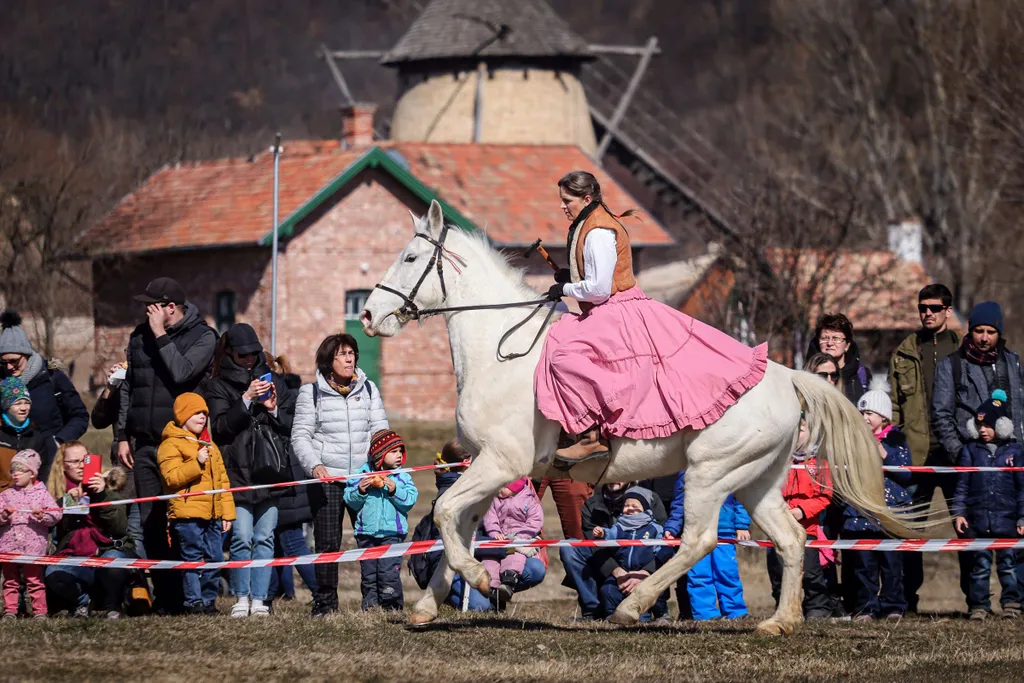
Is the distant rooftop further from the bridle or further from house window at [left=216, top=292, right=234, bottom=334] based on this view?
the bridle

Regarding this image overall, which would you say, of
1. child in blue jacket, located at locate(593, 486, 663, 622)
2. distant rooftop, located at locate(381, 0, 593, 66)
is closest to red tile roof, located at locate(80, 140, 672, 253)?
distant rooftop, located at locate(381, 0, 593, 66)

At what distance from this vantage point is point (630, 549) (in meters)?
11.2

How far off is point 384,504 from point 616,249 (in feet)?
9.63

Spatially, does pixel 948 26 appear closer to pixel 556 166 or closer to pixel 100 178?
pixel 556 166

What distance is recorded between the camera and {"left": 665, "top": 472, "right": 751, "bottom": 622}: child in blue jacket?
11.4 metres

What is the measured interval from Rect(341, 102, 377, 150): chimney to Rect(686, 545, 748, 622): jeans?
91.6ft

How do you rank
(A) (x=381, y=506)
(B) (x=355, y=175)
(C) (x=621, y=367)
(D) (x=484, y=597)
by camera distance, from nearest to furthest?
1. (C) (x=621, y=367)
2. (D) (x=484, y=597)
3. (A) (x=381, y=506)
4. (B) (x=355, y=175)

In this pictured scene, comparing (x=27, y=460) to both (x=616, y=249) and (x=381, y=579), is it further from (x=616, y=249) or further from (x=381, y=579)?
(x=616, y=249)

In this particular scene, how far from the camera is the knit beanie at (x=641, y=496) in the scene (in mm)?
11320

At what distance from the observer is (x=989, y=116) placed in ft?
138

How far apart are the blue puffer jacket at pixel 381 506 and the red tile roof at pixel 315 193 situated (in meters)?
22.1

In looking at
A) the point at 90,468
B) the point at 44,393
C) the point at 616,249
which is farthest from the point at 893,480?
the point at 44,393

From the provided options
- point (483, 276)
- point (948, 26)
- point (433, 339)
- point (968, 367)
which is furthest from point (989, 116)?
point (483, 276)

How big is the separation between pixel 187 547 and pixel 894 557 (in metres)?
5.26
